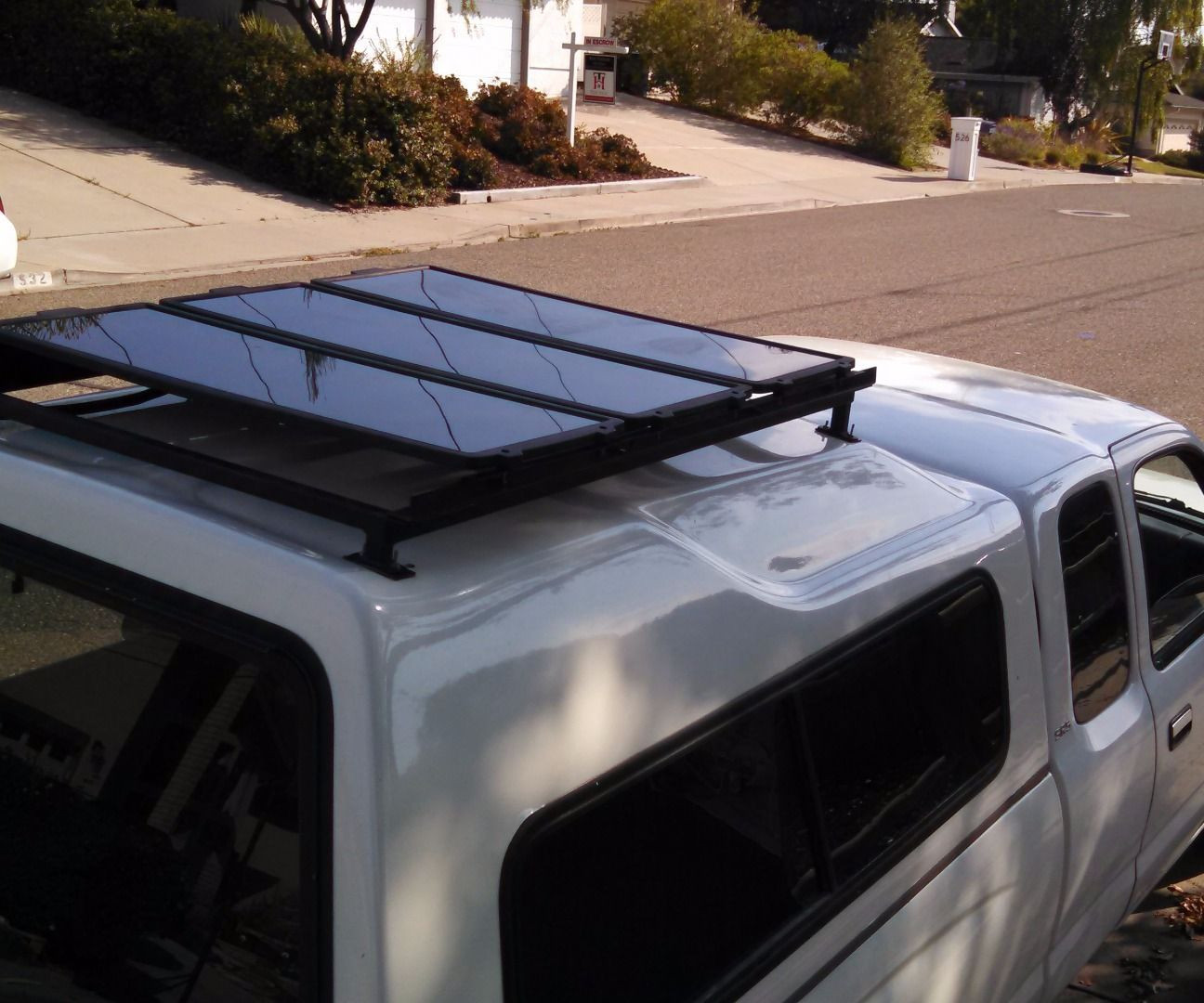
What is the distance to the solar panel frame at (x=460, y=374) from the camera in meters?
1.93

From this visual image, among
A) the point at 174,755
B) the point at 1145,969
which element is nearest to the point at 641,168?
the point at 1145,969

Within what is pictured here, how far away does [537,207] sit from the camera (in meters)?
→ 17.7

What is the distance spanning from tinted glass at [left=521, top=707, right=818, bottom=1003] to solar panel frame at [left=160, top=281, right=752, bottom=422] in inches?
19.0

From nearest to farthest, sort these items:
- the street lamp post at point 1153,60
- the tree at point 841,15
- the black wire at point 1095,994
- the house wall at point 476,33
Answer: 1. the black wire at point 1095,994
2. the house wall at point 476,33
3. the street lamp post at point 1153,60
4. the tree at point 841,15

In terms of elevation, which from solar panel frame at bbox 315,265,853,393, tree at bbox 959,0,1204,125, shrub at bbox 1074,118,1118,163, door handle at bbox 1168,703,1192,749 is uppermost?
tree at bbox 959,0,1204,125

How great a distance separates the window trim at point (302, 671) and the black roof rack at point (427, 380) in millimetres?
149

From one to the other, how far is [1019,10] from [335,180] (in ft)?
126

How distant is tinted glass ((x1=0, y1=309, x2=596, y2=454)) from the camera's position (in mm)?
1766

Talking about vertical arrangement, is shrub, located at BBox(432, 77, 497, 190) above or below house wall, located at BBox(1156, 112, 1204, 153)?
below

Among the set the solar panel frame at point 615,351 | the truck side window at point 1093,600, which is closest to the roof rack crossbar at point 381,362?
the solar panel frame at point 615,351

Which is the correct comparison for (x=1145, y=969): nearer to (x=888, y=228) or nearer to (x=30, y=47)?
(x=888, y=228)

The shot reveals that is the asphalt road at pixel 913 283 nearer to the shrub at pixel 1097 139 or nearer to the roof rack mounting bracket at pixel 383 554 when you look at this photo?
the roof rack mounting bracket at pixel 383 554

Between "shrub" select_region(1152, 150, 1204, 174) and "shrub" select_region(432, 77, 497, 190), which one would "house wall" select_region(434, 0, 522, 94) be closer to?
"shrub" select_region(432, 77, 497, 190)

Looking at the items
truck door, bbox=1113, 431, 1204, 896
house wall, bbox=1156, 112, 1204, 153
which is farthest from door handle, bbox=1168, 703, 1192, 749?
house wall, bbox=1156, 112, 1204, 153
